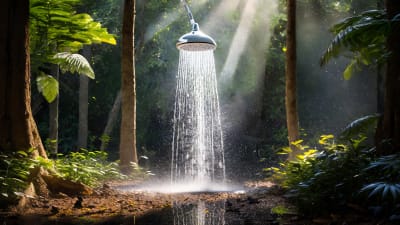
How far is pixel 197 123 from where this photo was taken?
18953 mm

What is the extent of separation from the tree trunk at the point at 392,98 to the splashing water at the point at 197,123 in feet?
31.8

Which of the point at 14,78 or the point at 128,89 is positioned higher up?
the point at 128,89

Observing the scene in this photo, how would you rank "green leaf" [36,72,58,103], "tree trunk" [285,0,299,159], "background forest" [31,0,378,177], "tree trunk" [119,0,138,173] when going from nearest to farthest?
1. "green leaf" [36,72,58,103]
2. "tree trunk" [285,0,299,159]
3. "tree trunk" [119,0,138,173]
4. "background forest" [31,0,378,177]

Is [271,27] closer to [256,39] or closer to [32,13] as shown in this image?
[256,39]

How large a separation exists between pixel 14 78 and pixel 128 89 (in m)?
4.62

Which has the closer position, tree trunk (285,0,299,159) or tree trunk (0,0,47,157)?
tree trunk (0,0,47,157)

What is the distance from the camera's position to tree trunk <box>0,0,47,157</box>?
561 centimetres

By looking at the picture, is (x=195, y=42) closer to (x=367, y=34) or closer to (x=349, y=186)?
(x=367, y=34)

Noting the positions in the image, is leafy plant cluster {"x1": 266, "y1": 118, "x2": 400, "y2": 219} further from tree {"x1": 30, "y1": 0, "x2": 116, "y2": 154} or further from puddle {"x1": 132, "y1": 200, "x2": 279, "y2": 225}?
tree {"x1": 30, "y1": 0, "x2": 116, "y2": 154}

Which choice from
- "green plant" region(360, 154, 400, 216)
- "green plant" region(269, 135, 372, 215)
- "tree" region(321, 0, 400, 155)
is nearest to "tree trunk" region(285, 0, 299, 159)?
"tree" region(321, 0, 400, 155)

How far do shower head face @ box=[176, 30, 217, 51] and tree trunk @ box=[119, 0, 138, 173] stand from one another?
3.00 metres

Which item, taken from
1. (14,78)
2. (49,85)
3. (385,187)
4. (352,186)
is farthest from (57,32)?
(385,187)

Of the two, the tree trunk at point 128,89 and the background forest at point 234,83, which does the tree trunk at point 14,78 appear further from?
the background forest at point 234,83

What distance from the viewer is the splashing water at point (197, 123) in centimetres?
1616
